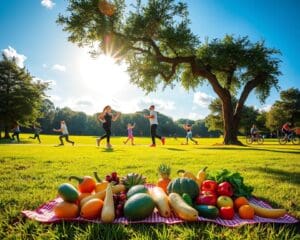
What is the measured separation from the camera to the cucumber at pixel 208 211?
3871 mm

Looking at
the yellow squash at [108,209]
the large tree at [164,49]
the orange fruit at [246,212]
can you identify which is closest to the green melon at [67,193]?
the yellow squash at [108,209]

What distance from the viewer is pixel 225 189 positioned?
4.38 meters

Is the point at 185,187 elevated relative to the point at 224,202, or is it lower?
elevated

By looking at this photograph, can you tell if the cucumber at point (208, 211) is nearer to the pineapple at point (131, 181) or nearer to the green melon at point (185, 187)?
the green melon at point (185, 187)

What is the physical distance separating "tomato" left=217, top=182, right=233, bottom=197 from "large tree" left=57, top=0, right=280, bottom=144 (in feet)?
77.9

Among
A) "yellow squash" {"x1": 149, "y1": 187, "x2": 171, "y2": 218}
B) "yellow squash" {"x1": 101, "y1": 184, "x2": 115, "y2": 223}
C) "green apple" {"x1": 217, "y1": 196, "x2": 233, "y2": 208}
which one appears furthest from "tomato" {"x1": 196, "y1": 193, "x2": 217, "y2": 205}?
"yellow squash" {"x1": 101, "y1": 184, "x2": 115, "y2": 223}

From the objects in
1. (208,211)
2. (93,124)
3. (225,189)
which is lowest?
(208,211)

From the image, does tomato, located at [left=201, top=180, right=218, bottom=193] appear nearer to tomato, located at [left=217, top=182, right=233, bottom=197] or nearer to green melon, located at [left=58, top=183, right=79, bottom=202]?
tomato, located at [left=217, top=182, right=233, bottom=197]

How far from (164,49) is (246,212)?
27.8 m

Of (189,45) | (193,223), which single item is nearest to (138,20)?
(189,45)

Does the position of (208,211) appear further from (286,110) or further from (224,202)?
(286,110)

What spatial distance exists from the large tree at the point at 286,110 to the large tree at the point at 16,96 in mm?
64946

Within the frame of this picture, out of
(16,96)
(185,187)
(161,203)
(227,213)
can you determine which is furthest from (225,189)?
(16,96)

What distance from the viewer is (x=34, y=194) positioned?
17.2ft
